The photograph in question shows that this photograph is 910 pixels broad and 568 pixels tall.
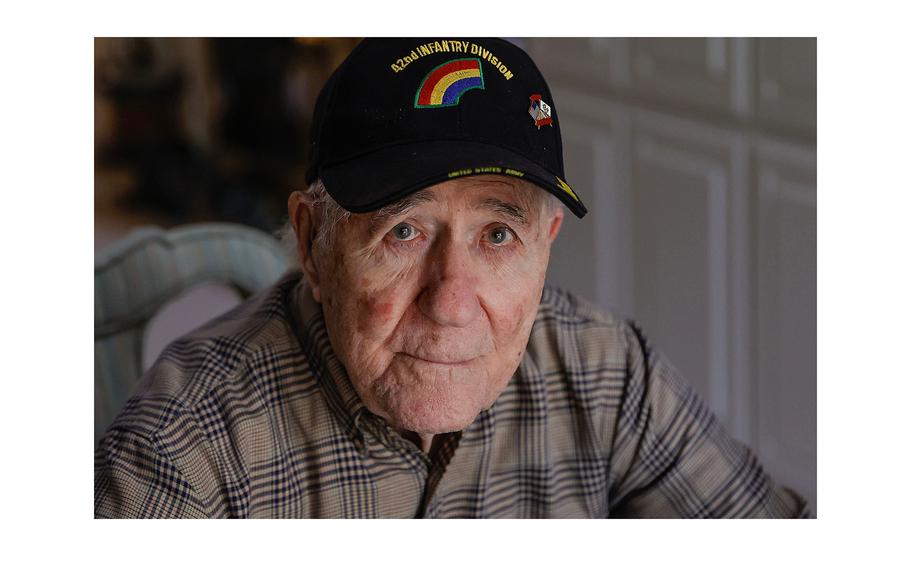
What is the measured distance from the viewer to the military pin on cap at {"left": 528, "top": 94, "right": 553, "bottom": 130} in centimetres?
108

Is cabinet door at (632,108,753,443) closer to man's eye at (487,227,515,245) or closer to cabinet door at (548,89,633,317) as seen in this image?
cabinet door at (548,89,633,317)

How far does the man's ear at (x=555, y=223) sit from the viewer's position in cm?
114

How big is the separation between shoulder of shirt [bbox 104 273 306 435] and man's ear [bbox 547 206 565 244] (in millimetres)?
332

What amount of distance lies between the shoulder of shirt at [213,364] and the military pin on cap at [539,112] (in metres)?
0.40

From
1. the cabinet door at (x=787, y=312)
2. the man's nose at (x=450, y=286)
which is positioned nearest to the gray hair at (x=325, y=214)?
the man's nose at (x=450, y=286)

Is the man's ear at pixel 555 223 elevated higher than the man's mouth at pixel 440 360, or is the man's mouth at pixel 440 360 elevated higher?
the man's ear at pixel 555 223

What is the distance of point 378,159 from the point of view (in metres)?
1.04

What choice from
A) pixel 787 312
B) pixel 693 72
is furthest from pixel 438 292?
pixel 693 72

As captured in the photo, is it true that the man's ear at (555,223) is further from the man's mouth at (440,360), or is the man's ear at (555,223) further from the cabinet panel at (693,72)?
the cabinet panel at (693,72)

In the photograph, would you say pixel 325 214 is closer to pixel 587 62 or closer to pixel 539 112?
pixel 539 112

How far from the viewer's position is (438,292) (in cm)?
104

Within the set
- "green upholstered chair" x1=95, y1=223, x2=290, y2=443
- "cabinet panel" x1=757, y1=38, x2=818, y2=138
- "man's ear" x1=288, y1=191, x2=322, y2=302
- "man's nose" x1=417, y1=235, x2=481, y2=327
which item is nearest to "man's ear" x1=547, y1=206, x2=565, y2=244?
"man's nose" x1=417, y1=235, x2=481, y2=327

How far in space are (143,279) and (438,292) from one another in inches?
26.6
